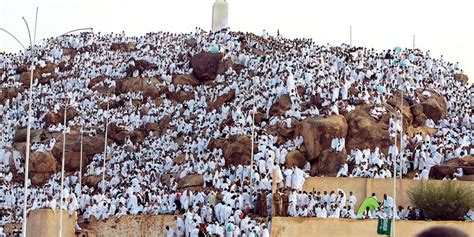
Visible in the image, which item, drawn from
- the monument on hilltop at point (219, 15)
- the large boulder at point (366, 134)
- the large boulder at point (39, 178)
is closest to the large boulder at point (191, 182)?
the large boulder at point (366, 134)

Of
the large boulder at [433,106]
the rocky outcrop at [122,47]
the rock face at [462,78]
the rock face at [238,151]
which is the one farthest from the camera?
the rocky outcrop at [122,47]

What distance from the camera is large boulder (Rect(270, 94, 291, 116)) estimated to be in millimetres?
60750

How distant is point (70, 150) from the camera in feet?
219

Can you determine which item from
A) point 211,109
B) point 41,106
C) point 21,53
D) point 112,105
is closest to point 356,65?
point 211,109

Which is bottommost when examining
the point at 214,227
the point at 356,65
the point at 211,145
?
the point at 214,227

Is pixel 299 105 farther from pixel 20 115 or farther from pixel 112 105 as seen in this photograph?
pixel 20 115

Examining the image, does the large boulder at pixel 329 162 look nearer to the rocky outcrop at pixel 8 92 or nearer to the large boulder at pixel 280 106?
the large boulder at pixel 280 106

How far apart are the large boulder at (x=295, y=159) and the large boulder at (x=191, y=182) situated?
4.11 m

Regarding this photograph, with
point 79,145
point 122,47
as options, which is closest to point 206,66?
point 79,145

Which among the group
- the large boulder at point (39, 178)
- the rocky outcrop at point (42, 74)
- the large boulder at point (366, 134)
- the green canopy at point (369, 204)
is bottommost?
the green canopy at point (369, 204)

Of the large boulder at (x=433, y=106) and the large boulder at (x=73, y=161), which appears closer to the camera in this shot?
the large boulder at (x=433, y=106)

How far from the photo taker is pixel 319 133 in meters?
56.0

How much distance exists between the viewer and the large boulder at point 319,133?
2205 inches

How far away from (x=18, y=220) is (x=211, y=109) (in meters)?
17.3
